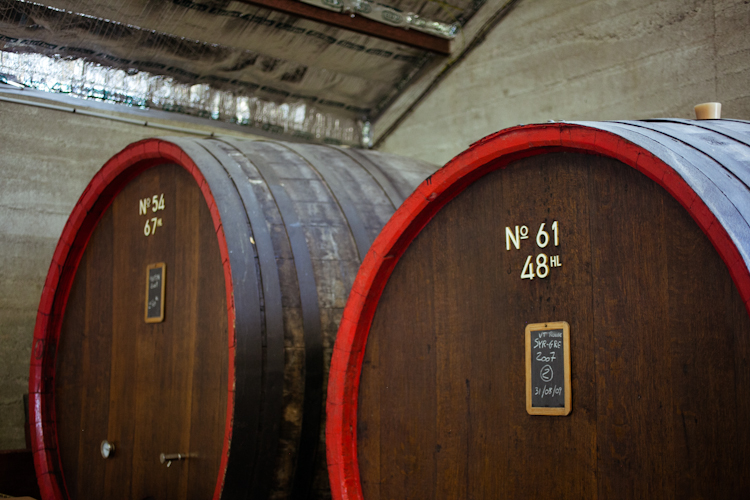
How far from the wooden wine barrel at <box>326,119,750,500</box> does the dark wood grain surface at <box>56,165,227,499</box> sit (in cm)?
60

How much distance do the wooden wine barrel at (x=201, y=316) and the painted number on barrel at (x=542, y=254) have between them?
95 centimetres

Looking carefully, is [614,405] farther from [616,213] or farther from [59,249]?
[59,249]

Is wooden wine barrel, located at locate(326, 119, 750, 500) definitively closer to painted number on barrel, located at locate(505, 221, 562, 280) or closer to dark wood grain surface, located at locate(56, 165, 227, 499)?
painted number on barrel, located at locate(505, 221, 562, 280)

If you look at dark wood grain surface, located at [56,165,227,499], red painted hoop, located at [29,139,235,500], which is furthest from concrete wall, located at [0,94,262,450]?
dark wood grain surface, located at [56,165,227,499]

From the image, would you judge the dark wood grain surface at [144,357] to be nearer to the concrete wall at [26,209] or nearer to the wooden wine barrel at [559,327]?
the wooden wine barrel at [559,327]

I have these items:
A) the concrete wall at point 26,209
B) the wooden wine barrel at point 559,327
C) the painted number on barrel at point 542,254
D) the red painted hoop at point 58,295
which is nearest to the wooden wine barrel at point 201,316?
the red painted hoop at point 58,295

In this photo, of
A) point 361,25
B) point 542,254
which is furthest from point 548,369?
point 361,25

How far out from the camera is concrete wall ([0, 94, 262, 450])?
468cm

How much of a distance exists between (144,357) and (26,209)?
2427 mm

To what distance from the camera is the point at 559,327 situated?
1.75 metres

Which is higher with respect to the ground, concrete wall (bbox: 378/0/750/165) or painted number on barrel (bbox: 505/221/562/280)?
concrete wall (bbox: 378/0/750/165)

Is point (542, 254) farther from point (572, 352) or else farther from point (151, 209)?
point (151, 209)

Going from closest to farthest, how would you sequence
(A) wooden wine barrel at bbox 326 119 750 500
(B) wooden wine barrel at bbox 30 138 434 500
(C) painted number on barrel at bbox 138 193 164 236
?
(A) wooden wine barrel at bbox 326 119 750 500
(B) wooden wine barrel at bbox 30 138 434 500
(C) painted number on barrel at bbox 138 193 164 236

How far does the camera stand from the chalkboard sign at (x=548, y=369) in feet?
5.66
